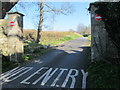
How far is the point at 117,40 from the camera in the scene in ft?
14.6

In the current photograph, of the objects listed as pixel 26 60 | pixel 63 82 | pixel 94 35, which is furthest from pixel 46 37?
pixel 63 82

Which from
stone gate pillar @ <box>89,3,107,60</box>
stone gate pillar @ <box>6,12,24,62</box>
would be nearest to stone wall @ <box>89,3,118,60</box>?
stone gate pillar @ <box>89,3,107,60</box>

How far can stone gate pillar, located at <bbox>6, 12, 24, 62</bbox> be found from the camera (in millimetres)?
6156

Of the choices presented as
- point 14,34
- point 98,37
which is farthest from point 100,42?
point 14,34

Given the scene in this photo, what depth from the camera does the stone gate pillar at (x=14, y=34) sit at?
616 centimetres

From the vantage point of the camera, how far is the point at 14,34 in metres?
6.28

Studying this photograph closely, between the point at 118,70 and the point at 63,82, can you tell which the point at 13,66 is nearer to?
the point at 63,82

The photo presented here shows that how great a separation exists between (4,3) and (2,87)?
4493 mm

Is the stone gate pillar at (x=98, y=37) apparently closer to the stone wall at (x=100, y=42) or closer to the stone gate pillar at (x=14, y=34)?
the stone wall at (x=100, y=42)

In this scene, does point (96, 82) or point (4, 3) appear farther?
point (4, 3)

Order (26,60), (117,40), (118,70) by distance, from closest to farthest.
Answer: (118,70) → (117,40) → (26,60)

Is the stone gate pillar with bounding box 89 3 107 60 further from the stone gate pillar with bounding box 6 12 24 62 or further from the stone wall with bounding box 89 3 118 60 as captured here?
the stone gate pillar with bounding box 6 12 24 62

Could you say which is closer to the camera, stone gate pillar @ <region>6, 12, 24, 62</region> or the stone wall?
the stone wall

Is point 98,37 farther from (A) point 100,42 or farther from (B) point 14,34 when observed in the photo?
(B) point 14,34
